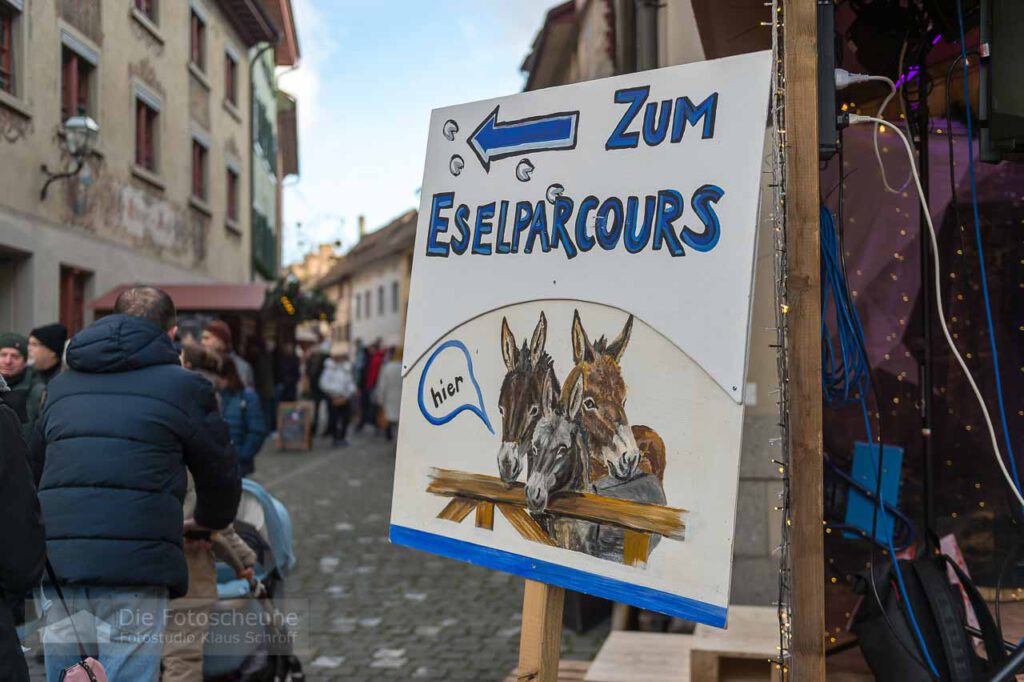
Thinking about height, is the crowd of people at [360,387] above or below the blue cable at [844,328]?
below

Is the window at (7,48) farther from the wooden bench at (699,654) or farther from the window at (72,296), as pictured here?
the wooden bench at (699,654)

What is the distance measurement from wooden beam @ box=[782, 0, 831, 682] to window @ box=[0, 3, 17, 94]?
3.79 m

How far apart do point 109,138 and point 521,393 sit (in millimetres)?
6674

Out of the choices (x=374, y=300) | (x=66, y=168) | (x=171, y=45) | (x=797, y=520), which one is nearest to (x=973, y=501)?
(x=797, y=520)

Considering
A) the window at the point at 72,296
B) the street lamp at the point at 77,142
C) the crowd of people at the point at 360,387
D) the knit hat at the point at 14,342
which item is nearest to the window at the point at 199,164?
the window at the point at 72,296

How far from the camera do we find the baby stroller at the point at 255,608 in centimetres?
433

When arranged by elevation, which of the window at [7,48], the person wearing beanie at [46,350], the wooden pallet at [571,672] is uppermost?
the window at [7,48]

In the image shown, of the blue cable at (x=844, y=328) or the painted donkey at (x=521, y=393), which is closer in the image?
the painted donkey at (x=521, y=393)

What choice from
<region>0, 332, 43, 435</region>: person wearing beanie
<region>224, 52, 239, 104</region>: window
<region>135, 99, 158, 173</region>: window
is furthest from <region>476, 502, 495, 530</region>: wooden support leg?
<region>224, 52, 239, 104</region>: window

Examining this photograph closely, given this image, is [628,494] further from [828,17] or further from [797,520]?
[828,17]

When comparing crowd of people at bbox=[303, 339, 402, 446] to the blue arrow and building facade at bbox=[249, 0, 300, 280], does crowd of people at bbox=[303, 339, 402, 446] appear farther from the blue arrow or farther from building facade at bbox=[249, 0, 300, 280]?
the blue arrow

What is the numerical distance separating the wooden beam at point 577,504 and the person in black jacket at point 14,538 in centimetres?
109

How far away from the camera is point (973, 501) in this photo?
4.59 meters

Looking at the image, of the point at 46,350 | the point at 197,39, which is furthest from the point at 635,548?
the point at 197,39
